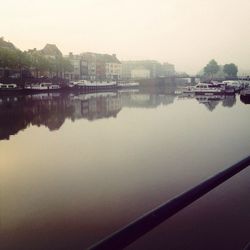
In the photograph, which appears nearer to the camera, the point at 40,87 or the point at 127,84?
the point at 40,87

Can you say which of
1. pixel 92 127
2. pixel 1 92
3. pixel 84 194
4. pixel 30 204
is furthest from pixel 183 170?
pixel 1 92

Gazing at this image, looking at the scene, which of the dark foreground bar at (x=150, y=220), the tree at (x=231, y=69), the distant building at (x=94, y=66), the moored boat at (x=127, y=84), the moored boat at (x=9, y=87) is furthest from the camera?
the tree at (x=231, y=69)

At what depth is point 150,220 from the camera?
3.92 ft

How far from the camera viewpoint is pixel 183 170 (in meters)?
10.7

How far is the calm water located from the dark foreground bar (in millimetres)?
4647

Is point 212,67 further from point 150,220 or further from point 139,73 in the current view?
point 150,220

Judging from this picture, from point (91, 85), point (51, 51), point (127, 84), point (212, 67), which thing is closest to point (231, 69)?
point (212, 67)

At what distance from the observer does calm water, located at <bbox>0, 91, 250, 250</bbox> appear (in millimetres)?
6152

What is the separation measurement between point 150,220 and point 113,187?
789 centimetres

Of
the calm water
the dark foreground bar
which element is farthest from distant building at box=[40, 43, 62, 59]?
the dark foreground bar

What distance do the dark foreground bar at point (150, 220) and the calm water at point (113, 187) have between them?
4647 millimetres

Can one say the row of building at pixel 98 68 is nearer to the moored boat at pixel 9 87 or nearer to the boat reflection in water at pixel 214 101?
the moored boat at pixel 9 87

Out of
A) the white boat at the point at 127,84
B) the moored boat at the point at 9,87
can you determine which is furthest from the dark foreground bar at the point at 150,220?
the white boat at the point at 127,84

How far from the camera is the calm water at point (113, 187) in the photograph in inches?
242
